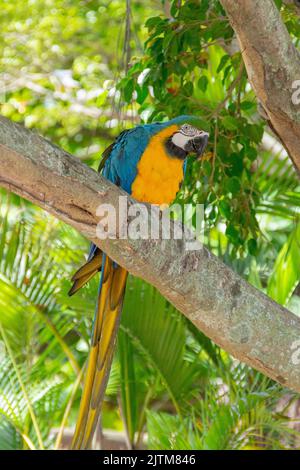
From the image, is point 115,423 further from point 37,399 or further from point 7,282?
point 7,282

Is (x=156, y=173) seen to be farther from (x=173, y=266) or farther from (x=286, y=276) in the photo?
(x=286, y=276)

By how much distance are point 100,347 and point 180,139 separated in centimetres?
61

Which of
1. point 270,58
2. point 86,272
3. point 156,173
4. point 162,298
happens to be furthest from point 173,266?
point 162,298

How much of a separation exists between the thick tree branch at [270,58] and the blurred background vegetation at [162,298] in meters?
0.29

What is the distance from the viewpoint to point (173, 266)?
5.09ft

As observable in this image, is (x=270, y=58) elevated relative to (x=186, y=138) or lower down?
lower down

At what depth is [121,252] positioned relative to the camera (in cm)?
150

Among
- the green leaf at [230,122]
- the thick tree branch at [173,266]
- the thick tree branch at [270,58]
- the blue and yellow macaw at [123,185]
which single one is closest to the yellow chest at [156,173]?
the blue and yellow macaw at [123,185]

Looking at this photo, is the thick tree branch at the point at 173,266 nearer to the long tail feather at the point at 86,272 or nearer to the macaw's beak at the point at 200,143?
the long tail feather at the point at 86,272

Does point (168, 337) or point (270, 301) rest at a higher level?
point (168, 337)

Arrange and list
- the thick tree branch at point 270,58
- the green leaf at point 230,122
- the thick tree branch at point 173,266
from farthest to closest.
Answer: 1. the green leaf at point 230,122
2. the thick tree branch at point 270,58
3. the thick tree branch at point 173,266

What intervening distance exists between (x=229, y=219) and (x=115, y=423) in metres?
2.49

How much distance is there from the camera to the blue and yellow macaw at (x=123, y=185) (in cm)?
191
